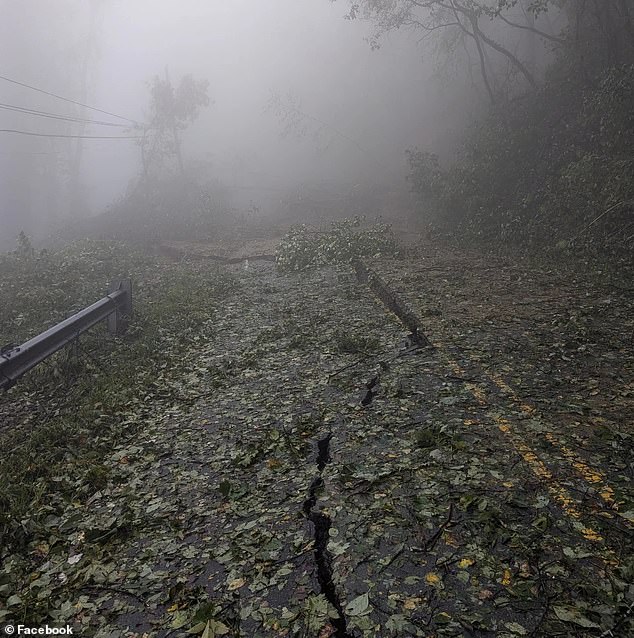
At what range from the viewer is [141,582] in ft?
13.9

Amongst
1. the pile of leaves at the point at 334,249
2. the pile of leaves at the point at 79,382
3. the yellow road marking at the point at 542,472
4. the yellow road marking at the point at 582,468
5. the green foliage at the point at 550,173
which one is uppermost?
the green foliage at the point at 550,173

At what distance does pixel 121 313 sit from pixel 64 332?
249cm

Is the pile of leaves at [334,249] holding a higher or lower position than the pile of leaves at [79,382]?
higher

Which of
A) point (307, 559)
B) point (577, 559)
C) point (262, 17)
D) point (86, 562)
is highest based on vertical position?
point (262, 17)

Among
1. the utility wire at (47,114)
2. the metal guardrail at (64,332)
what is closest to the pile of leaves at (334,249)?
the metal guardrail at (64,332)

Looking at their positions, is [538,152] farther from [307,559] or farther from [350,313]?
[307,559]

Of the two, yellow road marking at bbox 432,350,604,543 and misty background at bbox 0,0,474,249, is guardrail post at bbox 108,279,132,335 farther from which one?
misty background at bbox 0,0,474,249

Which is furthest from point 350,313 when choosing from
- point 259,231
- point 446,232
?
point 259,231

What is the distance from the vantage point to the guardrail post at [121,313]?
35.0 feet

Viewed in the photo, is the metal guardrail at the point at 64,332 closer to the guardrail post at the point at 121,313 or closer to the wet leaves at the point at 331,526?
the guardrail post at the point at 121,313

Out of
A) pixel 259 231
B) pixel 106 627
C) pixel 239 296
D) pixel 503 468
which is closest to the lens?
pixel 106 627

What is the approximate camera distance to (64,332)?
8.45 m

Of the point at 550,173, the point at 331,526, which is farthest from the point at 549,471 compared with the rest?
the point at 550,173

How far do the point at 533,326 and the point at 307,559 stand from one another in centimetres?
658
